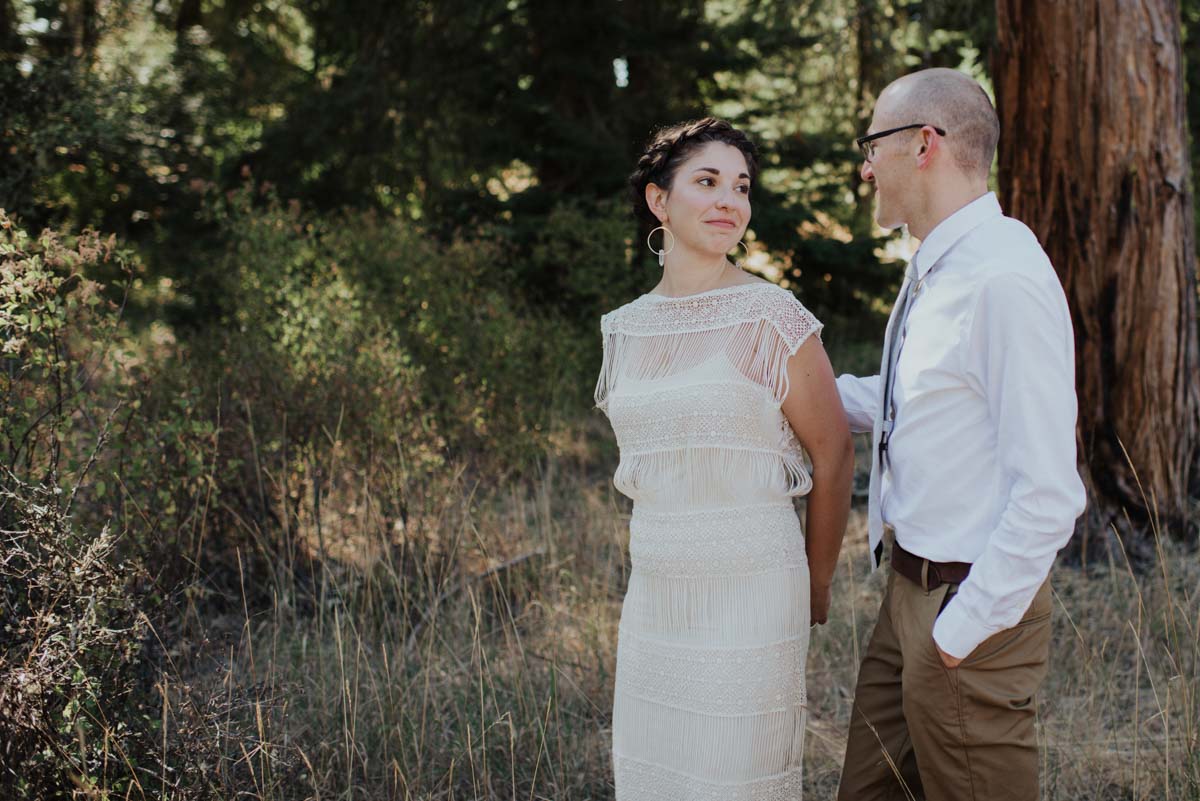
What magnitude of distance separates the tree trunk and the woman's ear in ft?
10.7

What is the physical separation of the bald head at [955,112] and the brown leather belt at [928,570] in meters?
0.87

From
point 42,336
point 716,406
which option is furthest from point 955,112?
point 42,336

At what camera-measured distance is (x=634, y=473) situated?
2.71 metres

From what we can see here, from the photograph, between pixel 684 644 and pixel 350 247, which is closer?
pixel 684 644

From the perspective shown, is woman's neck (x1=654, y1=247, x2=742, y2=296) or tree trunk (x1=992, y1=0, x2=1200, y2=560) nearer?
woman's neck (x1=654, y1=247, x2=742, y2=296)

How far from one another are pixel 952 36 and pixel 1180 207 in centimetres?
786

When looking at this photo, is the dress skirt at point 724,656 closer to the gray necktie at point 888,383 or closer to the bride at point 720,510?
the bride at point 720,510

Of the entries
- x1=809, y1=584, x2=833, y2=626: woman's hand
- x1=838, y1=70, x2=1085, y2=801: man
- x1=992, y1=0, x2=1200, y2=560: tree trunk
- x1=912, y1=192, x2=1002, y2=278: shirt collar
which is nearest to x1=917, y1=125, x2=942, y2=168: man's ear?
x1=838, y1=70, x2=1085, y2=801: man

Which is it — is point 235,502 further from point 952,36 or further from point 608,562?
point 952,36

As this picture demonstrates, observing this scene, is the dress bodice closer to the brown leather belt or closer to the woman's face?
the woman's face

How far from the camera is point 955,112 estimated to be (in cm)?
231

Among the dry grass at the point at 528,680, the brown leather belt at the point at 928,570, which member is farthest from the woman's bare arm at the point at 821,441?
the dry grass at the point at 528,680

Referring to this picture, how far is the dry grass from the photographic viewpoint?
10.9 feet

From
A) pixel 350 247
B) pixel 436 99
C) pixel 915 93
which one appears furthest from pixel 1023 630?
pixel 436 99
